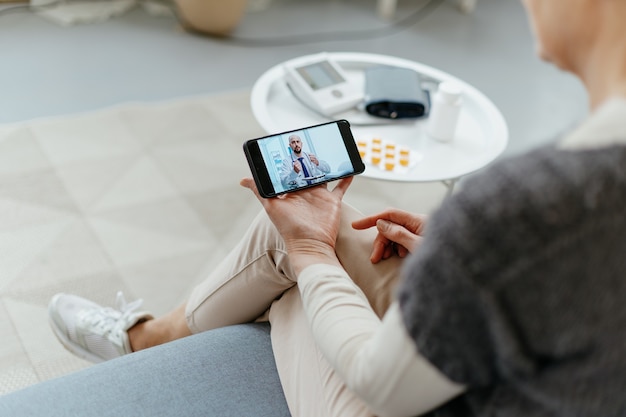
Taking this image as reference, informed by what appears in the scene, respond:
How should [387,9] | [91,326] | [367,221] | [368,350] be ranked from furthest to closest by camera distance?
1. [387,9]
2. [91,326]
3. [367,221]
4. [368,350]

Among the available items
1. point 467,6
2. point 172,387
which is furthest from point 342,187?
point 467,6

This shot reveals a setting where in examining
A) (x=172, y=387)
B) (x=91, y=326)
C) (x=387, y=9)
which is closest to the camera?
(x=172, y=387)

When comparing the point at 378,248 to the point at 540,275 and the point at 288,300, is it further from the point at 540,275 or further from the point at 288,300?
the point at 540,275

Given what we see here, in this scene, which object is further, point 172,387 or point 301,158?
point 301,158

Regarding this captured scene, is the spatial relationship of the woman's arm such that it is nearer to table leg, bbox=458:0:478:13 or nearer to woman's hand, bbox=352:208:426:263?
woman's hand, bbox=352:208:426:263

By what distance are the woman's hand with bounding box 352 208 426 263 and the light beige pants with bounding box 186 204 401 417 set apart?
0.5 inches

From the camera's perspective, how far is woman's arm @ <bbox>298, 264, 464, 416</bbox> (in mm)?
657

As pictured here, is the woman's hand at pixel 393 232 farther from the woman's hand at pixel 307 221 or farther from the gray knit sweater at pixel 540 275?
the gray knit sweater at pixel 540 275

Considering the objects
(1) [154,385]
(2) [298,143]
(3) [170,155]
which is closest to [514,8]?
(3) [170,155]

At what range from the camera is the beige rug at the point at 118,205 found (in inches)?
59.8

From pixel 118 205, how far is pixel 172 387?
0.92 m

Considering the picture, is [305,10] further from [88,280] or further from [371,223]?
[371,223]

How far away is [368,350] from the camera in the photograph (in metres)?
0.72

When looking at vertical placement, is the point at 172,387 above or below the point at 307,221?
below
